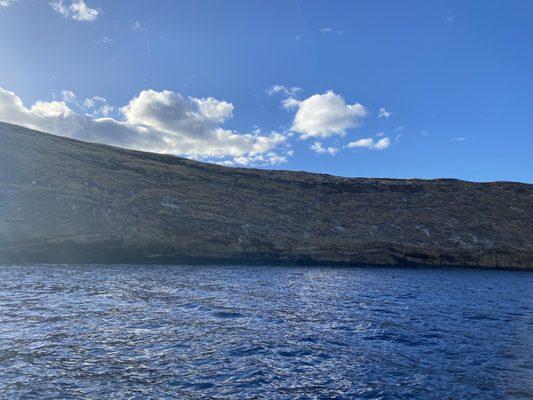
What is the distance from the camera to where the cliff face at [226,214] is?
4859 centimetres

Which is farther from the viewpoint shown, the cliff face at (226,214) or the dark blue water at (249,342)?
the cliff face at (226,214)

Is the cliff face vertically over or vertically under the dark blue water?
over

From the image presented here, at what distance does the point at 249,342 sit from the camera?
59.1 feet

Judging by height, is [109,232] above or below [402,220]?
below

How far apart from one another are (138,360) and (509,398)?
11833mm

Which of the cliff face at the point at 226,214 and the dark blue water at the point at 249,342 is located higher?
the cliff face at the point at 226,214

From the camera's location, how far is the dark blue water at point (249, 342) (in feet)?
43.6

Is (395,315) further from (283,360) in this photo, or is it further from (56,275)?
(56,275)

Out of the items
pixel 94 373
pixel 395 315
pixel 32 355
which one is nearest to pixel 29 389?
pixel 94 373

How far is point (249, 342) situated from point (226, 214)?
46.5 m

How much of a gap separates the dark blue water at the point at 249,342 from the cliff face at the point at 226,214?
15365 millimetres

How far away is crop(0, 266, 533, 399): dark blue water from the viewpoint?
13289 millimetres

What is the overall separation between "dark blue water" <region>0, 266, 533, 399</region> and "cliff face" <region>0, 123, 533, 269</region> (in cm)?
1537

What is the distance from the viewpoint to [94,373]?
13641 millimetres
